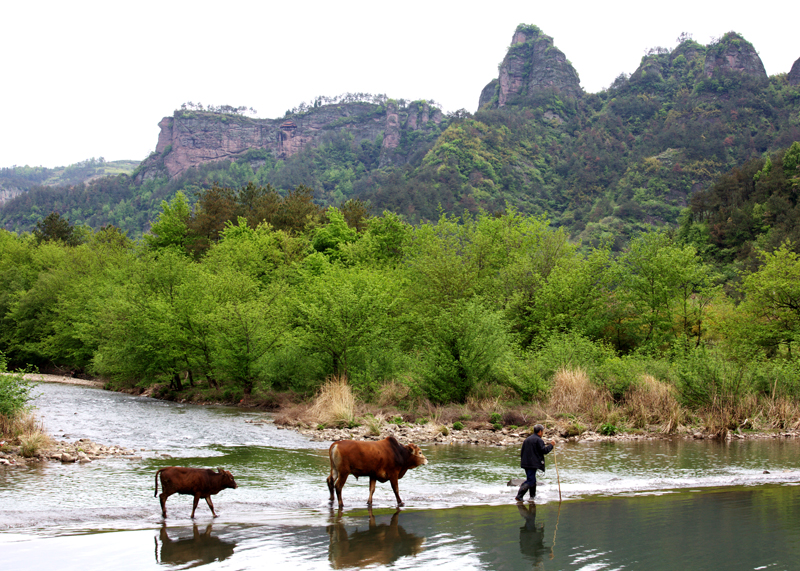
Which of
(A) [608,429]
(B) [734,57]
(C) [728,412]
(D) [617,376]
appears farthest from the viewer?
(B) [734,57]

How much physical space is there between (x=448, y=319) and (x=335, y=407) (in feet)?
22.8

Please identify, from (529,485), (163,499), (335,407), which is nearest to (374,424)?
(335,407)

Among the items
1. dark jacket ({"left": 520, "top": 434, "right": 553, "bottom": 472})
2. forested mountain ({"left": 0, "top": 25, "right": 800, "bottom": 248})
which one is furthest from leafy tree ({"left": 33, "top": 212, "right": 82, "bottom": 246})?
dark jacket ({"left": 520, "top": 434, "right": 553, "bottom": 472})

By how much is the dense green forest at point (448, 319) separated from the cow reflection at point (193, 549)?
20.1 m

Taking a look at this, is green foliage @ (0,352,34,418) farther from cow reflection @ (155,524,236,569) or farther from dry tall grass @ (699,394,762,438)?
dry tall grass @ (699,394,762,438)

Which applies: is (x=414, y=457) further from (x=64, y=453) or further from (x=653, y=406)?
(x=653, y=406)

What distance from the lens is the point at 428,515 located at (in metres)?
12.8

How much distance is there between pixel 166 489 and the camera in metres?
11.6

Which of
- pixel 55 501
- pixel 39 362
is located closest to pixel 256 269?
pixel 39 362

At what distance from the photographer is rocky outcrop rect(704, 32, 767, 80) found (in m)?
181

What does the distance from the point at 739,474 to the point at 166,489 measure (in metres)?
15.2

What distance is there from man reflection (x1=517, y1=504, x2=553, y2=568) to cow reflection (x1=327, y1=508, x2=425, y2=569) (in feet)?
5.77

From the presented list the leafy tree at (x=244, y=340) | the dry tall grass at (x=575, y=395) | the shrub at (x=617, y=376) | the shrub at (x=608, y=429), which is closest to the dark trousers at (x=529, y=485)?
the shrub at (x=608, y=429)

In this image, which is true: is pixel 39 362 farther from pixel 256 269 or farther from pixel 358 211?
pixel 358 211
